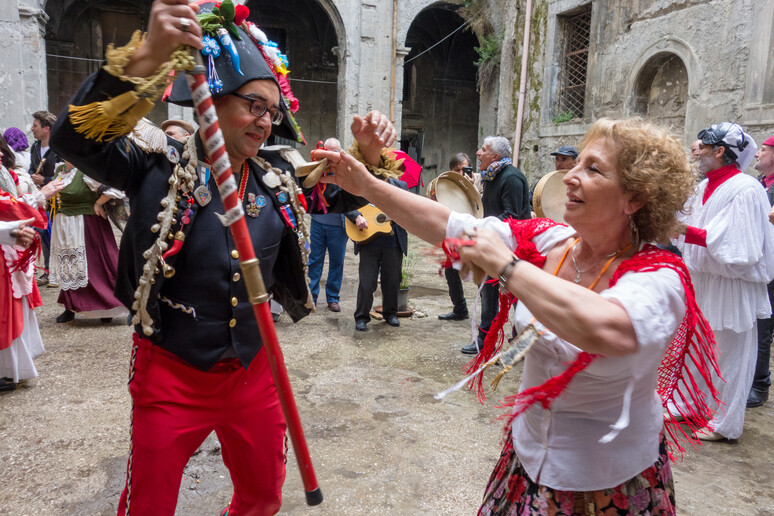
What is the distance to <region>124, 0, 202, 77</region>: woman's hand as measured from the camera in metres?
1.48

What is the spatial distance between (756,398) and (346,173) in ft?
14.0

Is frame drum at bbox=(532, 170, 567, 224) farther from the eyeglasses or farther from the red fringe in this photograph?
the eyeglasses

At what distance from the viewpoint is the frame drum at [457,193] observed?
5.53m

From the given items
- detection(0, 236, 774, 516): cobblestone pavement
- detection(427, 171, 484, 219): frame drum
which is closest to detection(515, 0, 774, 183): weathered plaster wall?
detection(427, 171, 484, 219): frame drum

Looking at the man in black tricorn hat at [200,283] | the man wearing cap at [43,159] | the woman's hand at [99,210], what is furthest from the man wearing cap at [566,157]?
the man wearing cap at [43,159]

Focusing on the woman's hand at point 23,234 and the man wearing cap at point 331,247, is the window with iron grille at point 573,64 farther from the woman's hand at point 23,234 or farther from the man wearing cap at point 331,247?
the woman's hand at point 23,234

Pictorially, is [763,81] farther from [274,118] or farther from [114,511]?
[114,511]

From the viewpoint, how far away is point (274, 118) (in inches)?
85.3

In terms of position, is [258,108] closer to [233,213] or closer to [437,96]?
[233,213]

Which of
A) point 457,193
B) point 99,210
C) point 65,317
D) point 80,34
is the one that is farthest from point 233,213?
point 80,34

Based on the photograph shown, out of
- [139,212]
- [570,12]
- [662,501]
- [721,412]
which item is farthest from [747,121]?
[139,212]

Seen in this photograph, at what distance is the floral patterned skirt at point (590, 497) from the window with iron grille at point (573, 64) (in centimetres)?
1174

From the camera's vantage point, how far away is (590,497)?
168cm

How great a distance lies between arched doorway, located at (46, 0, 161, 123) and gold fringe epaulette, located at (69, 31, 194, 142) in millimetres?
18512
